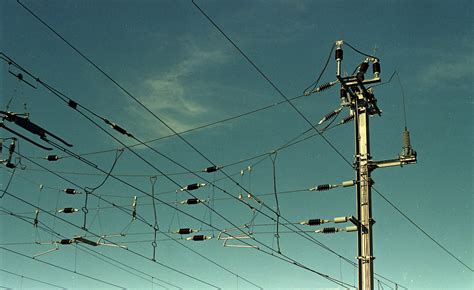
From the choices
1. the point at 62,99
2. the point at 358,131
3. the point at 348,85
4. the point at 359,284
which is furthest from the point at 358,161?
the point at 62,99

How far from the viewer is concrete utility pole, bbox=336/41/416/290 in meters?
19.5

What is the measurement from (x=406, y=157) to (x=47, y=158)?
1163 centimetres

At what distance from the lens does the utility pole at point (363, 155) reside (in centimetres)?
1947

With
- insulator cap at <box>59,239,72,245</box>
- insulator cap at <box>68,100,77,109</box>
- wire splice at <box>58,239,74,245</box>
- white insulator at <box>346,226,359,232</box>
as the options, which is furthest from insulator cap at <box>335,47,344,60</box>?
insulator cap at <box>59,239,72,245</box>

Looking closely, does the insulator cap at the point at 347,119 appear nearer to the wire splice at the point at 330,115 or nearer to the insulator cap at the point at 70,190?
the wire splice at the point at 330,115

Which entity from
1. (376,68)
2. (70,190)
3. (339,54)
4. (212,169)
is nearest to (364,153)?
(376,68)

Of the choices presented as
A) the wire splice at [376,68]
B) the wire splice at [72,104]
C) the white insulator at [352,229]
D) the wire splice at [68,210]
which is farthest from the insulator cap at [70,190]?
the wire splice at [376,68]

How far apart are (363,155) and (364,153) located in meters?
0.08

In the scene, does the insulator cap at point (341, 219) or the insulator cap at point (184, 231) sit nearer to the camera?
the insulator cap at point (341, 219)

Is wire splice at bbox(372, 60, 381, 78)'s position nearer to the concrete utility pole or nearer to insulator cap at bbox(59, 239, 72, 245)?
the concrete utility pole

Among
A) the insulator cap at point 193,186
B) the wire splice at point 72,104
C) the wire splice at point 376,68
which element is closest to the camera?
the wire splice at point 72,104

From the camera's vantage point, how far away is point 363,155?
20953 mm

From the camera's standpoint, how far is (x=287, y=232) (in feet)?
71.6

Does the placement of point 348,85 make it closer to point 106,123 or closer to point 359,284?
point 359,284
